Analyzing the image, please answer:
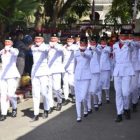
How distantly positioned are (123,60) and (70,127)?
182 centimetres

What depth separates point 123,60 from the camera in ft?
34.9

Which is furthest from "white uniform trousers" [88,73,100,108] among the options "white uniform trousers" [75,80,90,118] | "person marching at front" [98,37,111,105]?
"white uniform trousers" [75,80,90,118]

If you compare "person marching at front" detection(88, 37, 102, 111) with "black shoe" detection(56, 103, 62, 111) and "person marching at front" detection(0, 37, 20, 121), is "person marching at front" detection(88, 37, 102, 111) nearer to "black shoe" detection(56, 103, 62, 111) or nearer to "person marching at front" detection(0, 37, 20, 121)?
"black shoe" detection(56, 103, 62, 111)

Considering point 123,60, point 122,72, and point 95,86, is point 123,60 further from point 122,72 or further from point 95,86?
point 95,86

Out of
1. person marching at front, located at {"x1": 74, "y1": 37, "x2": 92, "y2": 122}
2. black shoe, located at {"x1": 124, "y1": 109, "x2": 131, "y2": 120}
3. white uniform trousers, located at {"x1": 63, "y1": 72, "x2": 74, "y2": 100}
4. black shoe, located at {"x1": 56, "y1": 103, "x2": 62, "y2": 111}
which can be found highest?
person marching at front, located at {"x1": 74, "y1": 37, "x2": 92, "y2": 122}

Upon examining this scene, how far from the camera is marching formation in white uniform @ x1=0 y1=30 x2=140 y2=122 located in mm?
10648

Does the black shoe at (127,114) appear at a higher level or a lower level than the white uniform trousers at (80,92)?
lower

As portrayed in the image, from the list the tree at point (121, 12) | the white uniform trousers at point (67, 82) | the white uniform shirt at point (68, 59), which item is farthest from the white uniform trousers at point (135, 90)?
the tree at point (121, 12)

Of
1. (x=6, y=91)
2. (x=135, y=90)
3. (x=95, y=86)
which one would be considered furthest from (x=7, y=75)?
(x=135, y=90)

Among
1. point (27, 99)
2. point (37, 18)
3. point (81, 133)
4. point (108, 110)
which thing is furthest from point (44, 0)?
point (81, 133)

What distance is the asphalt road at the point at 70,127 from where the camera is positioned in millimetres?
9453

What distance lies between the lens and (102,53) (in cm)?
1303

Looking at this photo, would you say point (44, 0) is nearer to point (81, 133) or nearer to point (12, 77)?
point (12, 77)

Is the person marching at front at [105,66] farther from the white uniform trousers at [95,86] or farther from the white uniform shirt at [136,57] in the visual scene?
the white uniform shirt at [136,57]
